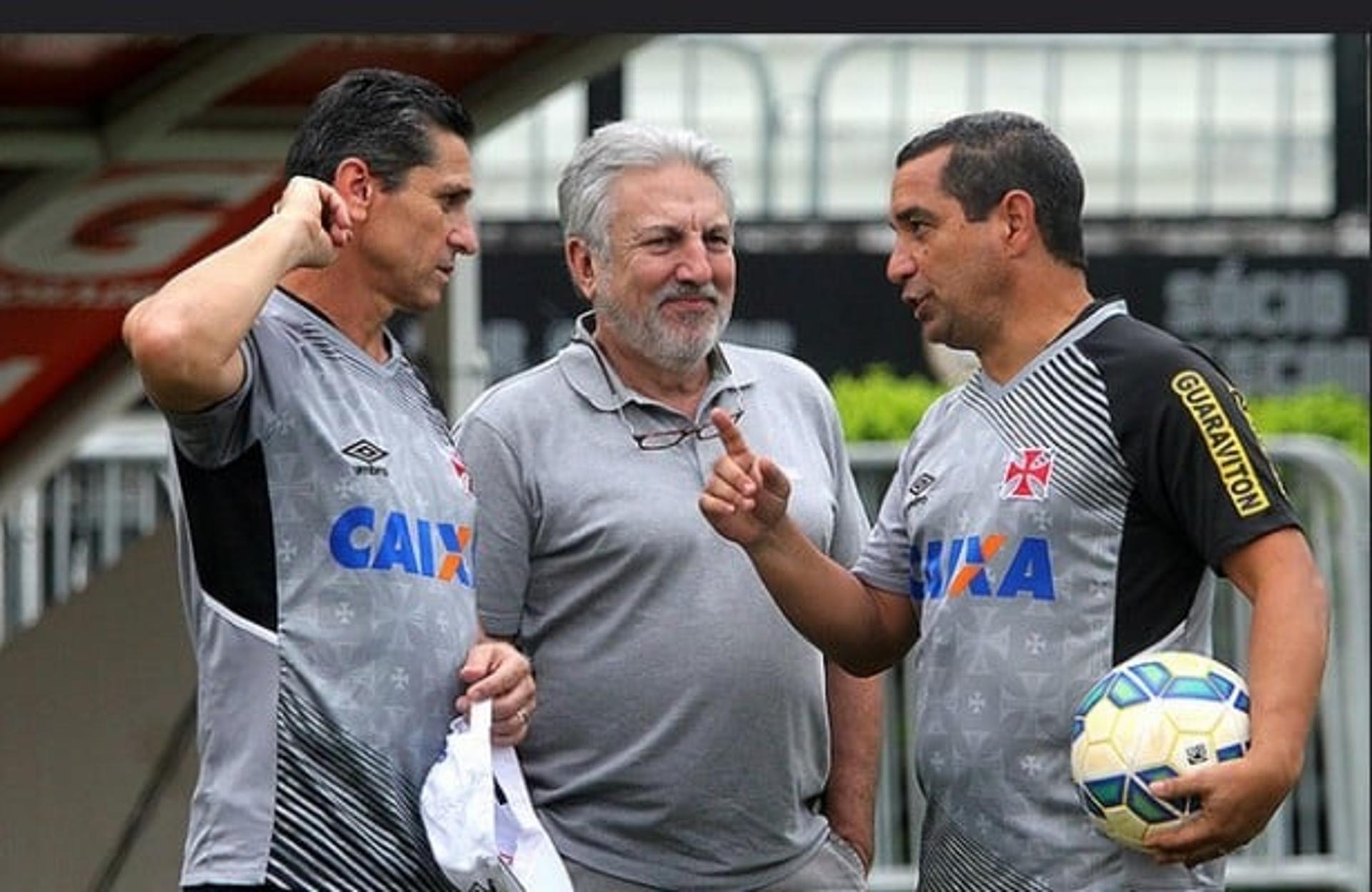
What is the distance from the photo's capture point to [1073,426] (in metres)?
5.27

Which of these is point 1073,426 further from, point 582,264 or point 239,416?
point 239,416

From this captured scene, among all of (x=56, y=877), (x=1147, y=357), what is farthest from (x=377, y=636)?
(x=56, y=877)

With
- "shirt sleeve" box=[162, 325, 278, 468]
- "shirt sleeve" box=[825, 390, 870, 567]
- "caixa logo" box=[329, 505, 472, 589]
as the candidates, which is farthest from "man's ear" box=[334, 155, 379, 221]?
"shirt sleeve" box=[825, 390, 870, 567]

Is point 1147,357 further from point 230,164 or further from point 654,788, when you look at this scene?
point 230,164

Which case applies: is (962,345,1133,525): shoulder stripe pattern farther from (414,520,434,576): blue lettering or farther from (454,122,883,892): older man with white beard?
(414,520,434,576): blue lettering

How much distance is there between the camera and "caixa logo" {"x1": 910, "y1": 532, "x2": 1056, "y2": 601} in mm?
5258

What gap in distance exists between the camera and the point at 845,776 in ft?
19.7

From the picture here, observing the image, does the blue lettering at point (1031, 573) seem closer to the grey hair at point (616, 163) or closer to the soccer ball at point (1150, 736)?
the soccer ball at point (1150, 736)

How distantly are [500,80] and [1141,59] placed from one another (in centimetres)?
764

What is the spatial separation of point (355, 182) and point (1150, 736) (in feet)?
4.94

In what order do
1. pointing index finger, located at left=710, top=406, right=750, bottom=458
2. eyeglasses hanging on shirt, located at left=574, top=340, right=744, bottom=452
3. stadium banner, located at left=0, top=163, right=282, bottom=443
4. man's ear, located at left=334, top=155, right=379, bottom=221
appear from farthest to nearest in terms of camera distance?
stadium banner, located at left=0, top=163, right=282, bottom=443 < eyeglasses hanging on shirt, located at left=574, top=340, right=744, bottom=452 < pointing index finger, located at left=710, top=406, right=750, bottom=458 < man's ear, located at left=334, top=155, right=379, bottom=221

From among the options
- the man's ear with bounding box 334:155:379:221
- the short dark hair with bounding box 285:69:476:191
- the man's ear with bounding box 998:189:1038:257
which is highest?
→ the short dark hair with bounding box 285:69:476:191

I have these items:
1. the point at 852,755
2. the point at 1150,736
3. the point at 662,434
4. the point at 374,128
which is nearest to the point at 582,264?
the point at 662,434

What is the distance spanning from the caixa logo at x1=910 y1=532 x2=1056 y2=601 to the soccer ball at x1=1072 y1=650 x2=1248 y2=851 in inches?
9.1
